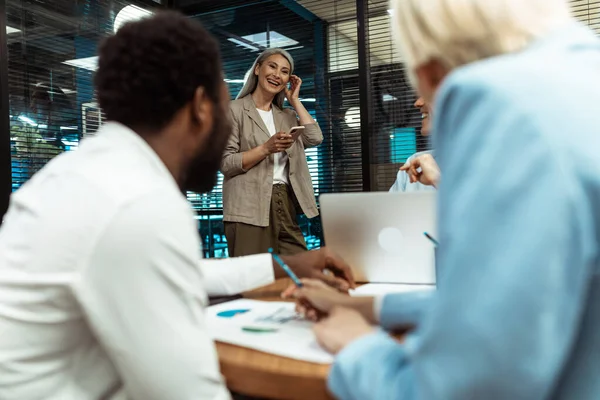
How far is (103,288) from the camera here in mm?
815

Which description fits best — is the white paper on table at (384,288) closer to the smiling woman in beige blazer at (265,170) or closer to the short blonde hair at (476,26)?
the short blonde hair at (476,26)

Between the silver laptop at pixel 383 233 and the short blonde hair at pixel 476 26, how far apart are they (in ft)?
2.47

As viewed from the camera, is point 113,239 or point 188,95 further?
point 188,95

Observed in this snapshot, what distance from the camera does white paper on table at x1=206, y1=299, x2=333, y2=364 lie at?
940 millimetres

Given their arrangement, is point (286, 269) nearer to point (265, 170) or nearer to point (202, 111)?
point (202, 111)

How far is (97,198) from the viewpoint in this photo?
838 millimetres

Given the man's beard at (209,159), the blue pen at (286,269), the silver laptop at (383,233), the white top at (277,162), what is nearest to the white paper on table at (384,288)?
the silver laptop at (383,233)


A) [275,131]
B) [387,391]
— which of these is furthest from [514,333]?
[275,131]

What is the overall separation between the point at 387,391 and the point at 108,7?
146 inches

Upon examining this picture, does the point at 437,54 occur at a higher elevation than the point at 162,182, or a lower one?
higher

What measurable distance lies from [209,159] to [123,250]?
417 mm

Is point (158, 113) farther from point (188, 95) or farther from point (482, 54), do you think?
point (482, 54)

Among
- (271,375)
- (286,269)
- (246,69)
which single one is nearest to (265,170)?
(246,69)

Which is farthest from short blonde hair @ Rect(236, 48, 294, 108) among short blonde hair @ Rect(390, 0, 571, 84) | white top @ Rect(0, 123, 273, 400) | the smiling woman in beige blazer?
short blonde hair @ Rect(390, 0, 571, 84)
